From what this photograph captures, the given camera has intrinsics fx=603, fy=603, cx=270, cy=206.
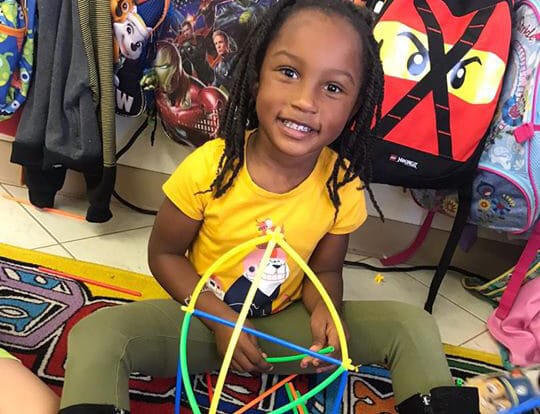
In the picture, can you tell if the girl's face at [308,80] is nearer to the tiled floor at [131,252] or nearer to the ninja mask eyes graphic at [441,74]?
the ninja mask eyes graphic at [441,74]

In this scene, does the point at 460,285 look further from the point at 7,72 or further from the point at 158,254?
the point at 7,72

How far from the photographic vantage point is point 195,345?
0.77 meters

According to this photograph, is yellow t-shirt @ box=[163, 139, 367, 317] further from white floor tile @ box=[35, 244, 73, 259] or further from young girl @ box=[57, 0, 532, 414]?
white floor tile @ box=[35, 244, 73, 259]

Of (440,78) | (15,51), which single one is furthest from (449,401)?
(15,51)

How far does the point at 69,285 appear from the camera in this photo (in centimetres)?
96

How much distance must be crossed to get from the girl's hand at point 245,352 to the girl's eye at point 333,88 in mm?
293

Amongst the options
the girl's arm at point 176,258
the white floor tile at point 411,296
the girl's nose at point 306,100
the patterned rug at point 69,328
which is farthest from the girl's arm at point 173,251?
the white floor tile at point 411,296

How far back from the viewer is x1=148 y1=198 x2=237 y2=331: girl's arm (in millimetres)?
765

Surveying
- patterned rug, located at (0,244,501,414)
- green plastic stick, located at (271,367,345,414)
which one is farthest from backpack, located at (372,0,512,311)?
green plastic stick, located at (271,367,345,414)

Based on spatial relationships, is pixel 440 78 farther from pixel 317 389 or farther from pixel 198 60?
pixel 317 389

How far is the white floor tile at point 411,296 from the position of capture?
1076mm

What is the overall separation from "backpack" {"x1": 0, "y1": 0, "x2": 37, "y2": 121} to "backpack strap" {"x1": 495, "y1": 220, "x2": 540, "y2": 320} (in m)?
0.90

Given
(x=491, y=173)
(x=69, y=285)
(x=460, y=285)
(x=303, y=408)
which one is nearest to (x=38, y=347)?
(x=69, y=285)

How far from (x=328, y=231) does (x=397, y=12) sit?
362 millimetres
